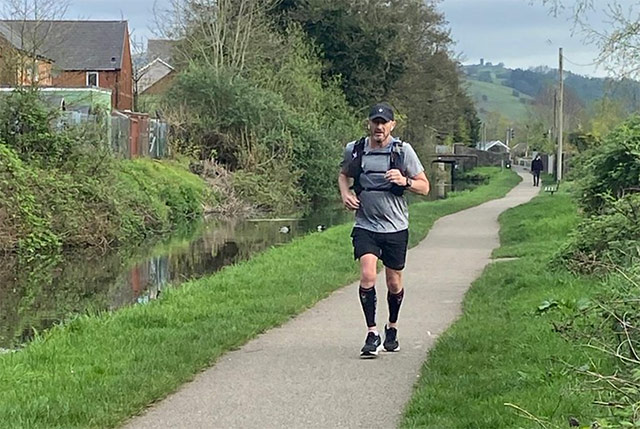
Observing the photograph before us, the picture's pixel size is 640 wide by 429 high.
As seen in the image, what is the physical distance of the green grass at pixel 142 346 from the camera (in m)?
6.71

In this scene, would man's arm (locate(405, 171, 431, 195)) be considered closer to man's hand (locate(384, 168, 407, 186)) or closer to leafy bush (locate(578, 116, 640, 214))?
man's hand (locate(384, 168, 407, 186))

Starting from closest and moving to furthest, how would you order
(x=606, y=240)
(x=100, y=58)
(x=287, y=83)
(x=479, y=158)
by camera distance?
1. (x=606, y=240)
2. (x=287, y=83)
3. (x=100, y=58)
4. (x=479, y=158)

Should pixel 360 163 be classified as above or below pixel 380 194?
Answer: above

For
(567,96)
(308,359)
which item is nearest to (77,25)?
(567,96)

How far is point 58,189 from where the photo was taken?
2395 cm

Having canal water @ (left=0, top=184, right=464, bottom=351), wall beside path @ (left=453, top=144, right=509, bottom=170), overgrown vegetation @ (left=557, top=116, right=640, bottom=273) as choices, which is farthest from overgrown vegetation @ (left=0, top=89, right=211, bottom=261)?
wall beside path @ (left=453, top=144, right=509, bottom=170)

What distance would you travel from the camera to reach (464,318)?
34.7 ft

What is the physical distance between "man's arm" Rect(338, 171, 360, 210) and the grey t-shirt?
0.05 meters

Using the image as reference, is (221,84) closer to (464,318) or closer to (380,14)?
(380,14)

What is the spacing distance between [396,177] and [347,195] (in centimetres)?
51

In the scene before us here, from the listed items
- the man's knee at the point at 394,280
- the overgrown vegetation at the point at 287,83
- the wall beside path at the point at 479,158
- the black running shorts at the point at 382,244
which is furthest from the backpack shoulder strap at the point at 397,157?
the wall beside path at the point at 479,158

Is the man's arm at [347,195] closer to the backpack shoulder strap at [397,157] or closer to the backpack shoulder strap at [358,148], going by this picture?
the backpack shoulder strap at [358,148]

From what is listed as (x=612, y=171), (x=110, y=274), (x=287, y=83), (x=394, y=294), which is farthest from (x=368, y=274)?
(x=287, y=83)

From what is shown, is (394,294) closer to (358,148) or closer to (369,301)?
(369,301)
